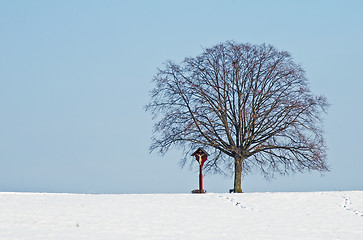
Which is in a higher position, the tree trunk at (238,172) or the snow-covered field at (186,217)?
the tree trunk at (238,172)

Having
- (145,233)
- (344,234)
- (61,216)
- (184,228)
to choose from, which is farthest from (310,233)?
(61,216)

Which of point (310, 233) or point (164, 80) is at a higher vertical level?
point (164, 80)

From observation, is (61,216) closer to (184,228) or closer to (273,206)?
(184,228)

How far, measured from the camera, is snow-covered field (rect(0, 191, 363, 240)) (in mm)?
16031

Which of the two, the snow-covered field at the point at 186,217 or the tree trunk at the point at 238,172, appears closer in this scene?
the snow-covered field at the point at 186,217

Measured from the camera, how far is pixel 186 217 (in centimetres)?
2056

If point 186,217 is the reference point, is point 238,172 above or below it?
above

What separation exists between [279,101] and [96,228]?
20.0 meters

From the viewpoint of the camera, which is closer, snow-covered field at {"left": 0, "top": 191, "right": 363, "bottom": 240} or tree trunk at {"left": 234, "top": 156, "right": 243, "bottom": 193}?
snow-covered field at {"left": 0, "top": 191, "right": 363, "bottom": 240}

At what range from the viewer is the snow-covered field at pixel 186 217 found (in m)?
16.0

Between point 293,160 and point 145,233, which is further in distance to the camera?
point 293,160

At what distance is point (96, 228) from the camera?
661 inches

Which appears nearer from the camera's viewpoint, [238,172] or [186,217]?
[186,217]

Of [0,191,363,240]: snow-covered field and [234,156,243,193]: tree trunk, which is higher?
[234,156,243,193]: tree trunk
